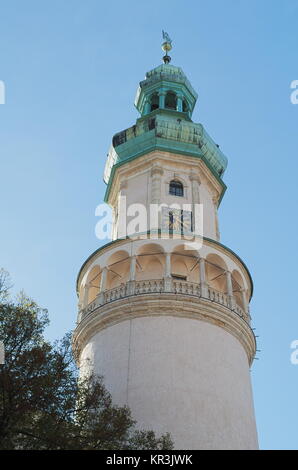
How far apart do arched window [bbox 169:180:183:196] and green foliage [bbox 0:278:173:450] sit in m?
14.4

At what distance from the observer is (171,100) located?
39.1 meters

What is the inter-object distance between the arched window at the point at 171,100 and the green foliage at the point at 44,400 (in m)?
23.6

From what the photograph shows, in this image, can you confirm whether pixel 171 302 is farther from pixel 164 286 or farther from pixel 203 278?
pixel 203 278

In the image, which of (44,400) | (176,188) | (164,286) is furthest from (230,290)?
(44,400)

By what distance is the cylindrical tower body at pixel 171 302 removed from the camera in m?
22.5

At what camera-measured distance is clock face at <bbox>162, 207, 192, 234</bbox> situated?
28.9 m

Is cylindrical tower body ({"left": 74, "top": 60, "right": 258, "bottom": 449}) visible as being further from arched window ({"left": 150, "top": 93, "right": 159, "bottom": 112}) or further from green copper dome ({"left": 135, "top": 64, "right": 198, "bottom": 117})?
arched window ({"left": 150, "top": 93, "right": 159, "bottom": 112})

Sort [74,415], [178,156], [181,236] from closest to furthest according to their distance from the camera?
[74,415] → [181,236] → [178,156]

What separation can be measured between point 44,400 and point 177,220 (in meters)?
14.8

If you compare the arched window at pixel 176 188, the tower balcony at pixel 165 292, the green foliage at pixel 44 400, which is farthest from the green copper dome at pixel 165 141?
the green foliage at pixel 44 400
